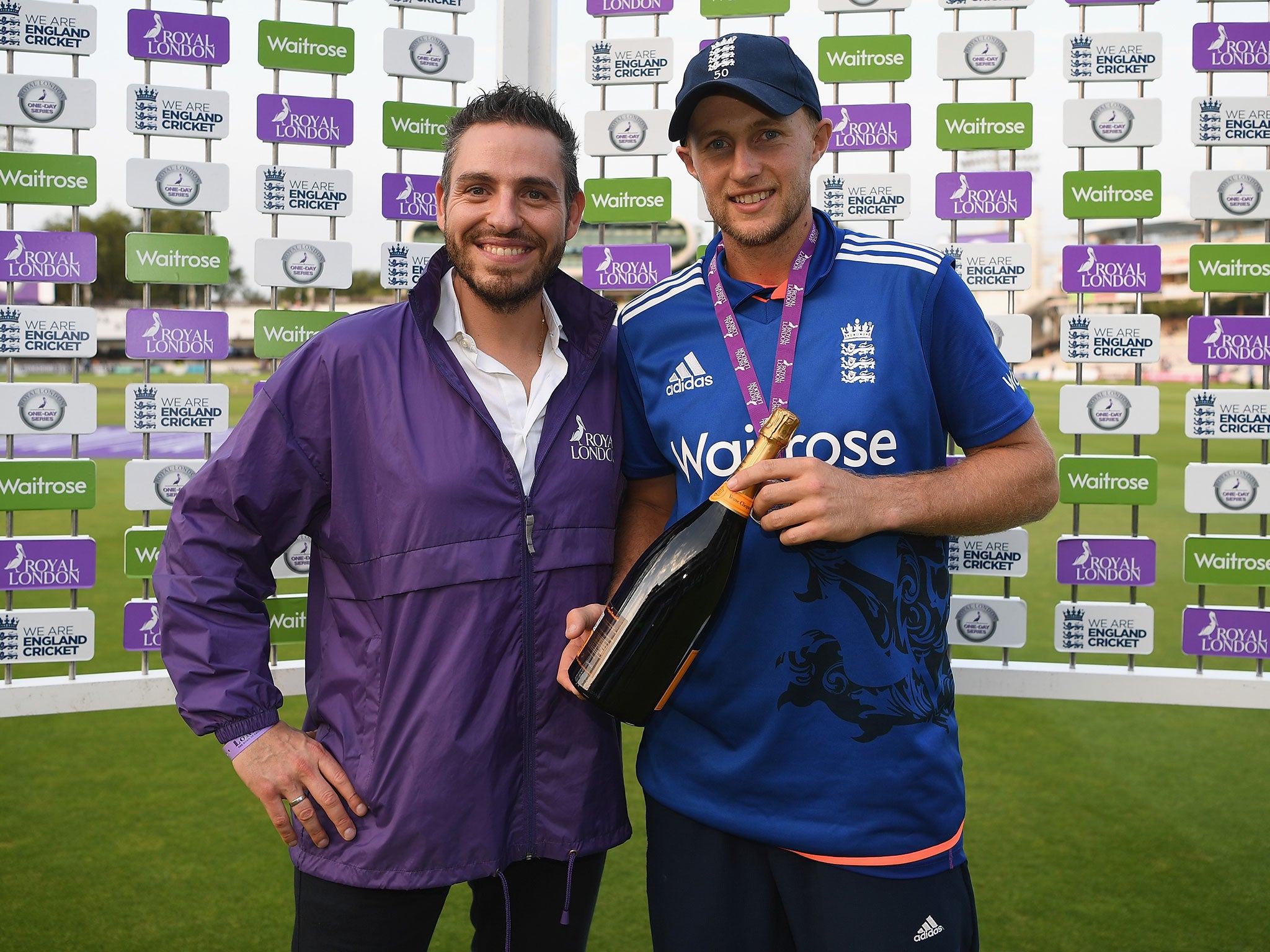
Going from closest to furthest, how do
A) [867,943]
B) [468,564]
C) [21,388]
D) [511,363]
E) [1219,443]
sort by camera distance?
[867,943] → [468,564] → [511,363] → [21,388] → [1219,443]

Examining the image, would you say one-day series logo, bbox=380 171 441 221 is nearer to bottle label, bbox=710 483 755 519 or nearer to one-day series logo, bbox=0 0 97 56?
one-day series logo, bbox=0 0 97 56

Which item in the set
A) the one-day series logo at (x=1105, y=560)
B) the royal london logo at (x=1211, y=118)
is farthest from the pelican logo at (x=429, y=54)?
the one-day series logo at (x=1105, y=560)

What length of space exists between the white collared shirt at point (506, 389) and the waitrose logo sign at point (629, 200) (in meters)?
1.17

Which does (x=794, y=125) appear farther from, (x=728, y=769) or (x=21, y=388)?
(x=21, y=388)

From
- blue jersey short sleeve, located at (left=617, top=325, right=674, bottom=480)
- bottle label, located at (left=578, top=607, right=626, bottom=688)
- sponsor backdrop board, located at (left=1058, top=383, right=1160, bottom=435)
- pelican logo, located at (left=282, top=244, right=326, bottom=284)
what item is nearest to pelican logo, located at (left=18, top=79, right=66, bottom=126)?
pelican logo, located at (left=282, top=244, right=326, bottom=284)

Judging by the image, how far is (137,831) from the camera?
2971 mm

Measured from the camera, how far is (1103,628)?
2.70 meters

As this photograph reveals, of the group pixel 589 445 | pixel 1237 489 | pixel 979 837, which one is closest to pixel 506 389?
pixel 589 445

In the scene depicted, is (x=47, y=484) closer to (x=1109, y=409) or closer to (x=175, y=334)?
(x=175, y=334)

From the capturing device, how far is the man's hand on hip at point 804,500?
1267 mm

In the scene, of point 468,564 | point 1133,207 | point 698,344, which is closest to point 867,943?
point 468,564

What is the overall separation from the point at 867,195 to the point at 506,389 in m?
1.52

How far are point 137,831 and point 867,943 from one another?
2559mm

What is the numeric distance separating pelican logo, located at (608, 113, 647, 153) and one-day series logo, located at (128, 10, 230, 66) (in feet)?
3.50
